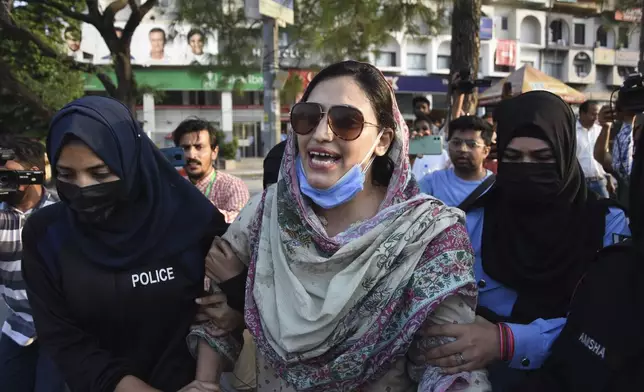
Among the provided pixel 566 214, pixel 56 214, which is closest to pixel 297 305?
pixel 56 214

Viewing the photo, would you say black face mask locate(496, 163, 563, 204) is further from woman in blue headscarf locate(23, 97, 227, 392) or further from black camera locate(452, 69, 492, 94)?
black camera locate(452, 69, 492, 94)

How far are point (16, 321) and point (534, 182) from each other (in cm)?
218

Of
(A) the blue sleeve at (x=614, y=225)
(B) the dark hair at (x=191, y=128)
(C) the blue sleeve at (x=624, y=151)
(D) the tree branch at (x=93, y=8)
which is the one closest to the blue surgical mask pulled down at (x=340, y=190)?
(A) the blue sleeve at (x=614, y=225)

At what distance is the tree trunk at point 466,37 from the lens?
637 cm

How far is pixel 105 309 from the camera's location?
1.72 m

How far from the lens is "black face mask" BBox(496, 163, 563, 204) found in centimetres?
199

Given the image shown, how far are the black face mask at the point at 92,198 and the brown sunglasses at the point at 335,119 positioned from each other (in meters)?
0.60

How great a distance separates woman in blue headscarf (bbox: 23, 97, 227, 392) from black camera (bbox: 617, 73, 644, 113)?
235cm

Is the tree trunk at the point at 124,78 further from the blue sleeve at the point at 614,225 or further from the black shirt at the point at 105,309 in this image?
the blue sleeve at the point at 614,225

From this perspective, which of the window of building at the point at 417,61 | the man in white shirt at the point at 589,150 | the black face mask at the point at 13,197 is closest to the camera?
the black face mask at the point at 13,197

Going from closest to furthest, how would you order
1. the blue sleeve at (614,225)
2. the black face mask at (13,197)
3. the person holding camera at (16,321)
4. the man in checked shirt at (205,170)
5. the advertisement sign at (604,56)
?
the blue sleeve at (614,225)
the person holding camera at (16,321)
the black face mask at (13,197)
the man in checked shirt at (205,170)
the advertisement sign at (604,56)

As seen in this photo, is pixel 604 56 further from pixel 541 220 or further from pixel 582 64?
pixel 541 220

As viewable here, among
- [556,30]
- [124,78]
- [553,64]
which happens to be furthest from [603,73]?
[124,78]

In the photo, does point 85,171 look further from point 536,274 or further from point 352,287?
point 536,274
